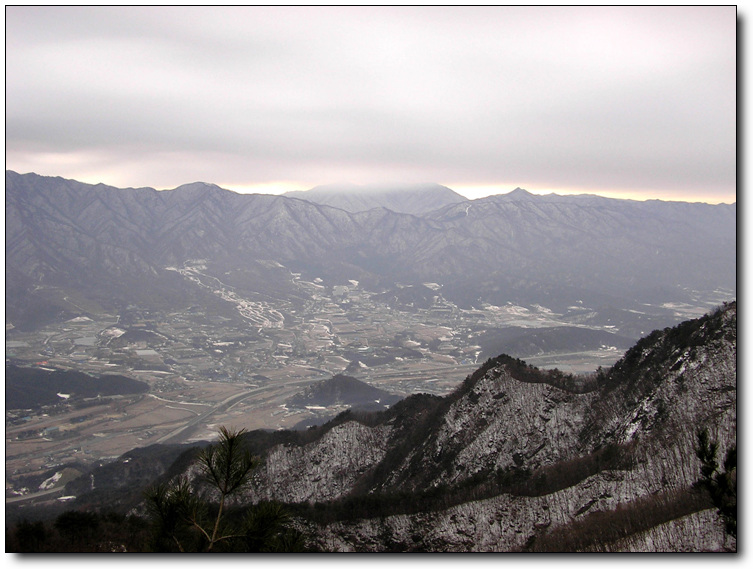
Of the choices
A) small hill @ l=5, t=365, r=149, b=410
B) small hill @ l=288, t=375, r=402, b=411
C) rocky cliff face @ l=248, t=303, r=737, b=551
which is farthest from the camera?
small hill @ l=288, t=375, r=402, b=411

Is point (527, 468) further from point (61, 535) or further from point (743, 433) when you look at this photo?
point (61, 535)

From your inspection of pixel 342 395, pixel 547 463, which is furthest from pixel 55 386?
pixel 547 463

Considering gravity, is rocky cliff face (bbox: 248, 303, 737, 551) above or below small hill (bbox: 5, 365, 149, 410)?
above

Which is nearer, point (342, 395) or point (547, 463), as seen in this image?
point (547, 463)

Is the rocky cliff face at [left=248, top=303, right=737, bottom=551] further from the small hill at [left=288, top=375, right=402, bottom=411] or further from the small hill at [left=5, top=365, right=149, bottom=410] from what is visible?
the small hill at [left=5, top=365, right=149, bottom=410]

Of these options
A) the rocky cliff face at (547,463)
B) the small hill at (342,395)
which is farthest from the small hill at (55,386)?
the rocky cliff face at (547,463)

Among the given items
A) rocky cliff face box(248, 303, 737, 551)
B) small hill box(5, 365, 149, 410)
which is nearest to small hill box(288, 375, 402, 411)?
small hill box(5, 365, 149, 410)

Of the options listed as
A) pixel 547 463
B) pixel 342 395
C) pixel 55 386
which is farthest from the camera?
pixel 55 386

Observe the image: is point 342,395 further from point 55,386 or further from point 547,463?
point 547,463

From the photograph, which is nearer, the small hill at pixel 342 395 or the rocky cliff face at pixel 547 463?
the rocky cliff face at pixel 547 463

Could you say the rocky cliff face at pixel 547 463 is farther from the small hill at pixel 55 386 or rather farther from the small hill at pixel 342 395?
the small hill at pixel 55 386
